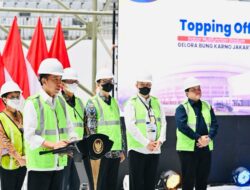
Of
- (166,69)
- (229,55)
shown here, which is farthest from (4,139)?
(229,55)

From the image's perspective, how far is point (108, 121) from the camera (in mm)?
4684

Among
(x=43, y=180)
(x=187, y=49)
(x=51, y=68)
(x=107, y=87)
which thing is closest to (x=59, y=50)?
(x=187, y=49)

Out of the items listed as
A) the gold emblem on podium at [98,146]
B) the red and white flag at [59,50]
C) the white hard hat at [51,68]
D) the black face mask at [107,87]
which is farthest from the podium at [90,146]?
the red and white flag at [59,50]

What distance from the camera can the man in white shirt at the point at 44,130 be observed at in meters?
3.34

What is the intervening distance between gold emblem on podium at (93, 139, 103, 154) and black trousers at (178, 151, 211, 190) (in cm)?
242

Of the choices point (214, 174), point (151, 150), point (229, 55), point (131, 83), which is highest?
point (229, 55)

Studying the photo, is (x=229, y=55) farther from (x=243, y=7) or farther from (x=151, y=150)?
(x=151, y=150)

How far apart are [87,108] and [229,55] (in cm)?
281

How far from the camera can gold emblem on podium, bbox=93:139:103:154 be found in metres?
2.85

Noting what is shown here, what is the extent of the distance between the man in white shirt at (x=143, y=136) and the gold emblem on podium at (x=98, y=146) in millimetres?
1989

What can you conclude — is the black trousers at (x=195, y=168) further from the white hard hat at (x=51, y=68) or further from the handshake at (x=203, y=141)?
the white hard hat at (x=51, y=68)

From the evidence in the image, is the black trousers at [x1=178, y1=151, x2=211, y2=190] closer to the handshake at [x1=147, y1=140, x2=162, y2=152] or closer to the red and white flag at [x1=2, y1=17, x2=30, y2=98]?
the handshake at [x1=147, y1=140, x2=162, y2=152]

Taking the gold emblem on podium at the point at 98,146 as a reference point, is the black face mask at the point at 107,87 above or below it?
above

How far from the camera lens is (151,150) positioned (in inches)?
192
